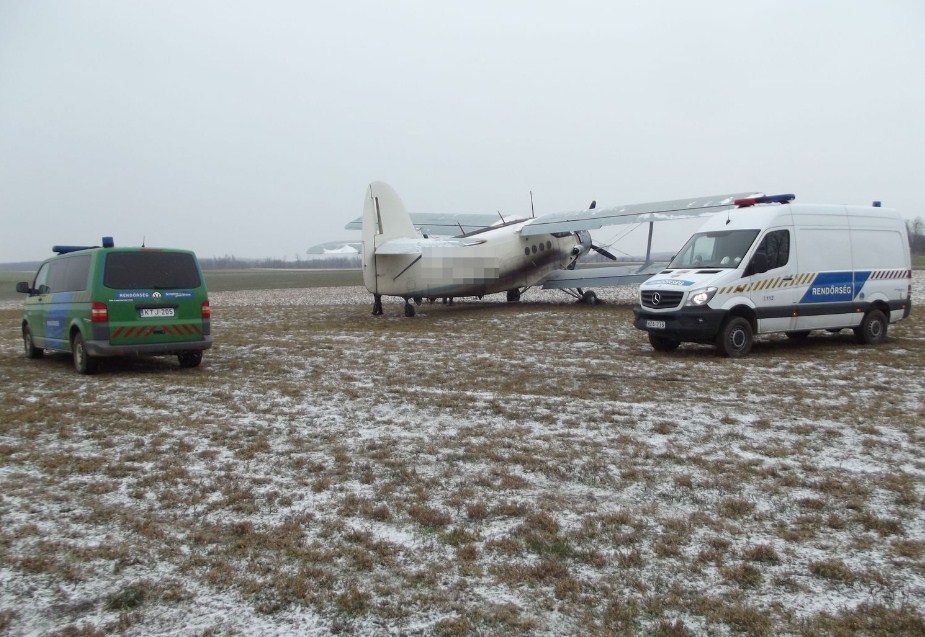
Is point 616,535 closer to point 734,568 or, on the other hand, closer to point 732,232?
point 734,568

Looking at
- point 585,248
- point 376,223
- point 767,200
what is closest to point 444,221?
point 585,248

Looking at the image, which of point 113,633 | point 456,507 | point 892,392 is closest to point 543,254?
point 892,392

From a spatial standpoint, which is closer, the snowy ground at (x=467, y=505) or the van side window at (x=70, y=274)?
the snowy ground at (x=467, y=505)

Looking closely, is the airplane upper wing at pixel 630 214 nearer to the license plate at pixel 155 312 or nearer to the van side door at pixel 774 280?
the van side door at pixel 774 280

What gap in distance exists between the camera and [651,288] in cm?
1206

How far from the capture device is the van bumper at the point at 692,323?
11.4m

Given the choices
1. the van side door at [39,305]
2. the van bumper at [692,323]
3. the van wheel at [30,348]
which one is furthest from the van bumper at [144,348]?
the van bumper at [692,323]

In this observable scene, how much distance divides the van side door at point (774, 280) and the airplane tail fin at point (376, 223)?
1078 cm

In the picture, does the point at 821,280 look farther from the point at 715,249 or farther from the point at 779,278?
the point at 715,249

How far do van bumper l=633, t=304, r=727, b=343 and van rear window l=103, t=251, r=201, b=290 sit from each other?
26.3 feet

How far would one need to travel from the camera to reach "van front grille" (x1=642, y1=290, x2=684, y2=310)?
11.6 metres

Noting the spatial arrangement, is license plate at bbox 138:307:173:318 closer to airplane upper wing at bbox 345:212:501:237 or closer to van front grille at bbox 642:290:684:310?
van front grille at bbox 642:290:684:310

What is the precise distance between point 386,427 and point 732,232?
8280 millimetres

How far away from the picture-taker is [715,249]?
12.4 m
